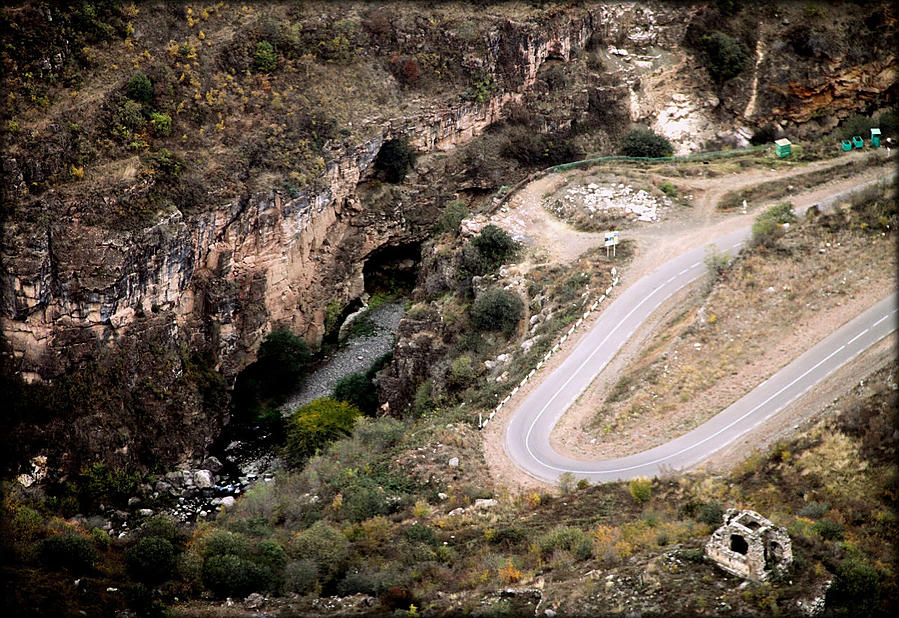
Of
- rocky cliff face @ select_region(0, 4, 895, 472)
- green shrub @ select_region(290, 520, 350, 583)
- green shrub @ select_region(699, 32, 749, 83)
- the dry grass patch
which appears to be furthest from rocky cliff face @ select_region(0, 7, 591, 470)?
the dry grass patch

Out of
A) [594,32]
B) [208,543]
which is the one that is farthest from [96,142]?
[594,32]

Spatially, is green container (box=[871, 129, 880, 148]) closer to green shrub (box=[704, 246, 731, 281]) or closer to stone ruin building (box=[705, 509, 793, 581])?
green shrub (box=[704, 246, 731, 281])

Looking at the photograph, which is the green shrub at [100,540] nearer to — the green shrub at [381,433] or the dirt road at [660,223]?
the green shrub at [381,433]

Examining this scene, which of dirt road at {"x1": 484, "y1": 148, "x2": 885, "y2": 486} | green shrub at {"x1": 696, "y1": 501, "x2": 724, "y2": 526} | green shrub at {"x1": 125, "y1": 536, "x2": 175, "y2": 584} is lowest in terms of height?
green shrub at {"x1": 125, "y1": 536, "x2": 175, "y2": 584}

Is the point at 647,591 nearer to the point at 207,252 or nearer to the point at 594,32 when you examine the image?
the point at 207,252

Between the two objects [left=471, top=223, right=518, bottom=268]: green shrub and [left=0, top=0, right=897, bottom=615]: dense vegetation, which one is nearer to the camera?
[left=0, top=0, right=897, bottom=615]: dense vegetation

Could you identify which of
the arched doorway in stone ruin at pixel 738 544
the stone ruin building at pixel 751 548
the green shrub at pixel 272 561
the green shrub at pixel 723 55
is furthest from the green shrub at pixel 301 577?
the green shrub at pixel 723 55
